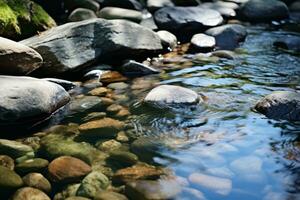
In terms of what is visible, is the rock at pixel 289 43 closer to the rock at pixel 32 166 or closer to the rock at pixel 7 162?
the rock at pixel 32 166

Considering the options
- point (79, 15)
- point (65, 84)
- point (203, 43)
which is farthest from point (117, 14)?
point (65, 84)

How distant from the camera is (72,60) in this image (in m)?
4.89

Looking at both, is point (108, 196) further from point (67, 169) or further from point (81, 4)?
point (81, 4)

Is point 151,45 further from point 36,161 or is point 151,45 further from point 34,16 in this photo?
point 36,161

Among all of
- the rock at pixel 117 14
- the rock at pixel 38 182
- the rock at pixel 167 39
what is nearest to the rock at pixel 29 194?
the rock at pixel 38 182

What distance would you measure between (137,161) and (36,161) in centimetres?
76

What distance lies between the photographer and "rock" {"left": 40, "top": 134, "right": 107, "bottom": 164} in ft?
10.1

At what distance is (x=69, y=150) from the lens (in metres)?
3.13

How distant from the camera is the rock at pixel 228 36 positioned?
6.48m

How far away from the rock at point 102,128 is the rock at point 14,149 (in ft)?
1.74

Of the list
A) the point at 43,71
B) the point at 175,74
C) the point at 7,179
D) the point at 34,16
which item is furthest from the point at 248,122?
the point at 34,16

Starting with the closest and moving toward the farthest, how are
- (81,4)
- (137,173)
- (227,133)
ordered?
(137,173), (227,133), (81,4)

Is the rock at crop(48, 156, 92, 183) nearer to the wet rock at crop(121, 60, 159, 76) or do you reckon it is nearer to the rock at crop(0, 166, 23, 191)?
the rock at crop(0, 166, 23, 191)

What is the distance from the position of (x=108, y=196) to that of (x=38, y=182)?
515 mm
